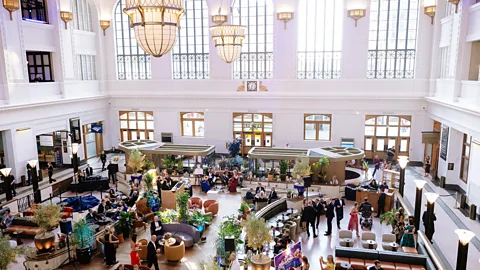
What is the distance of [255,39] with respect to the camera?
23.2 m

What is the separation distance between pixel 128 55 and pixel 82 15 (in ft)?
11.5

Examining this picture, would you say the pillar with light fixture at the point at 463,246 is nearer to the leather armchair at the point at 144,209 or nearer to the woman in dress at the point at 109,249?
the woman in dress at the point at 109,249

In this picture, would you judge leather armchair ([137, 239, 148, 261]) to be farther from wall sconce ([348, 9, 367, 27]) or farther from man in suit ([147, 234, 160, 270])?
wall sconce ([348, 9, 367, 27])

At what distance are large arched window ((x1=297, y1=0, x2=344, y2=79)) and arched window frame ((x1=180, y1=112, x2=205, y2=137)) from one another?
22.3ft

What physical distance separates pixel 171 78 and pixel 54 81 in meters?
6.67

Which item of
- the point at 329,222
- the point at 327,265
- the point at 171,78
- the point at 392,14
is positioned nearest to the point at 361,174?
the point at 329,222

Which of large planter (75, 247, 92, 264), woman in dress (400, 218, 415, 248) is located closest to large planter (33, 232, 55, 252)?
large planter (75, 247, 92, 264)

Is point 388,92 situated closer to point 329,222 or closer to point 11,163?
point 329,222

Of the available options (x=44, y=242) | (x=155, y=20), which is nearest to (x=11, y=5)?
(x=44, y=242)

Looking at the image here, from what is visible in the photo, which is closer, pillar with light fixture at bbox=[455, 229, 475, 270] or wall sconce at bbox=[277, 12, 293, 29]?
pillar with light fixture at bbox=[455, 229, 475, 270]

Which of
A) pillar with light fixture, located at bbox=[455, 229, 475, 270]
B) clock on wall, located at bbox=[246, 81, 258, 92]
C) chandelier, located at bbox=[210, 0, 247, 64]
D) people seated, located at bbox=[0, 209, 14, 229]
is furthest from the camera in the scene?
clock on wall, located at bbox=[246, 81, 258, 92]

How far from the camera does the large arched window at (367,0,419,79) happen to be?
21.1 m

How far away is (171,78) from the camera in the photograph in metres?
24.5

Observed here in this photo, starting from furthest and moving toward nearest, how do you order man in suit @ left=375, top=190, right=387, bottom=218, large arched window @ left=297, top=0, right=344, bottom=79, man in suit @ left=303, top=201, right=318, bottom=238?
large arched window @ left=297, top=0, right=344, bottom=79 < man in suit @ left=375, top=190, right=387, bottom=218 < man in suit @ left=303, top=201, right=318, bottom=238
